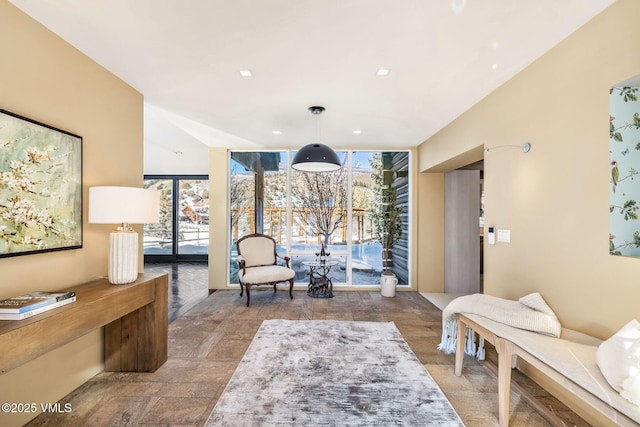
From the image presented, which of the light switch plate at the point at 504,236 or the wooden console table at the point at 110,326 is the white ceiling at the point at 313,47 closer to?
the light switch plate at the point at 504,236

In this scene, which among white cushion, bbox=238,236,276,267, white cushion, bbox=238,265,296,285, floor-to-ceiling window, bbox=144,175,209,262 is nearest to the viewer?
white cushion, bbox=238,265,296,285

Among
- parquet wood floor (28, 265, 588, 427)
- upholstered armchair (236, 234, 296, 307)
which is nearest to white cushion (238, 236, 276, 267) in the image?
upholstered armchair (236, 234, 296, 307)

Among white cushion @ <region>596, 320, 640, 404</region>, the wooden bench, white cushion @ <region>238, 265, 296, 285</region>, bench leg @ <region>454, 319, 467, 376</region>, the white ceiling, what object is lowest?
bench leg @ <region>454, 319, 467, 376</region>

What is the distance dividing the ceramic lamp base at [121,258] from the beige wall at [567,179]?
3.25 metres

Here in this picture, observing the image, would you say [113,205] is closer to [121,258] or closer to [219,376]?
[121,258]

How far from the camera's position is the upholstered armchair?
14.4 ft

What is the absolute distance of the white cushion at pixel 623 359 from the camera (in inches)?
48.4

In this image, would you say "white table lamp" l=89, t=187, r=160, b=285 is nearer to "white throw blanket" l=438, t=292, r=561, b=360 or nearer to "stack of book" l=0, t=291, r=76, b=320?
"stack of book" l=0, t=291, r=76, b=320

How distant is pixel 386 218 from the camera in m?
5.14

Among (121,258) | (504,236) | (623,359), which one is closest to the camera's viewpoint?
(623,359)

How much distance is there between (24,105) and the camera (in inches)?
72.2

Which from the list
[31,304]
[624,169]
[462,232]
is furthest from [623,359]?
[462,232]

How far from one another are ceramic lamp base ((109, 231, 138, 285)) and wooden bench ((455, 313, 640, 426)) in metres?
2.73

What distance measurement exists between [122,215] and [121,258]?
0.36 meters
